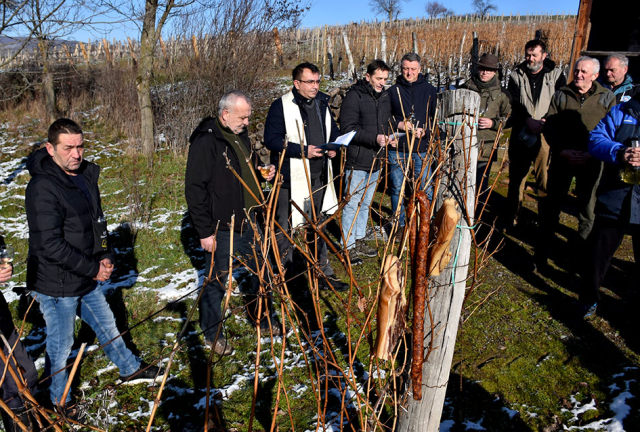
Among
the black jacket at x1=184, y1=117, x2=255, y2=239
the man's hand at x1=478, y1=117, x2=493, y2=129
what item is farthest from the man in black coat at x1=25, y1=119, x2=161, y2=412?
the man's hand at x1=478, y1=117, x2=493, y2=129

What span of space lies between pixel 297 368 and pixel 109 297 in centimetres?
224

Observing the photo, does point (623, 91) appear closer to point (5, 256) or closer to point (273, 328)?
point (273, 328)

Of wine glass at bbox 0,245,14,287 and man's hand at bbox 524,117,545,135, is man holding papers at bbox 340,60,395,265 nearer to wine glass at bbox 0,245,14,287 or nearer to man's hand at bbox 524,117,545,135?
man's hand at bbox 524,117,545,135

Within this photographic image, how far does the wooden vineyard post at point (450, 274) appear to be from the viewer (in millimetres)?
1852

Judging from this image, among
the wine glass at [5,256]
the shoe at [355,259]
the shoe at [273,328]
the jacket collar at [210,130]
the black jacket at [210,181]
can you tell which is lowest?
the shoe at [273,328]

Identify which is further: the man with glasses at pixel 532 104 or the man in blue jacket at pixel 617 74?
the man with glasses at pixel 532 104

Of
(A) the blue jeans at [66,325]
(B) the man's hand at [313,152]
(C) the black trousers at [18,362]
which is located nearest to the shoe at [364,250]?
(B) the man's hand at [313,152]

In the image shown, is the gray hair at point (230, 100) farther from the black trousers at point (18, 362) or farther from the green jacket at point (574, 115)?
the green jacket at point (574, 115)

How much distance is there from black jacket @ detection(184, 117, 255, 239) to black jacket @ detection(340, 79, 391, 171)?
1603mm

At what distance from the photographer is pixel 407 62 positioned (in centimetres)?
445

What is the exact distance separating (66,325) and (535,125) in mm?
4502

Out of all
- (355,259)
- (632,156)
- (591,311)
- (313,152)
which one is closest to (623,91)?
(632,156)

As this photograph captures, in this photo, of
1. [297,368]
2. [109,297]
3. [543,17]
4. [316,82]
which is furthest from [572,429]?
[543,17]

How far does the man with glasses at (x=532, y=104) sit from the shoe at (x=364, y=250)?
189cm
